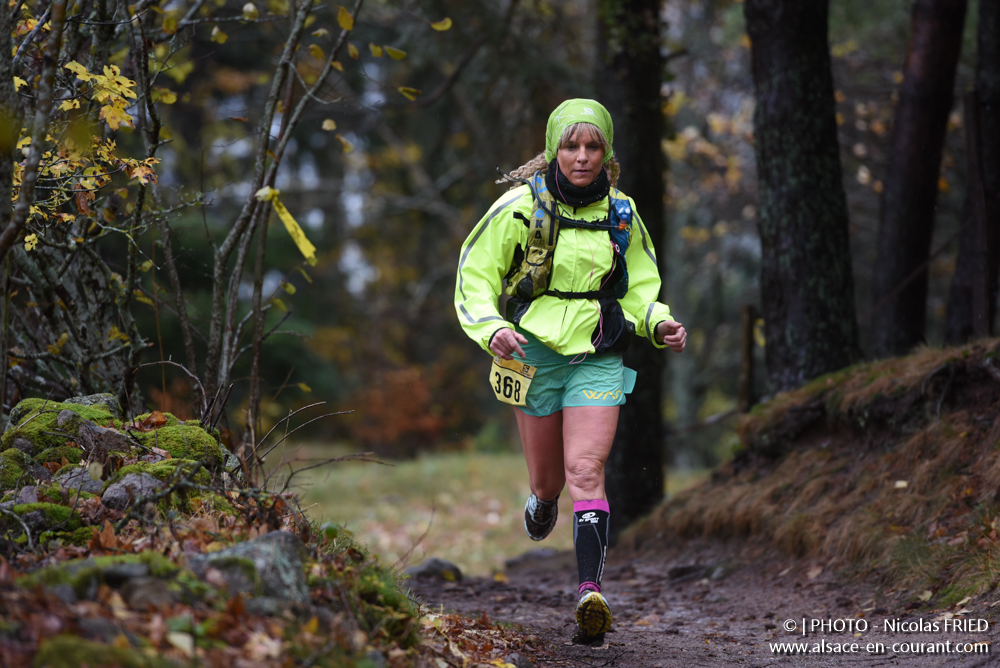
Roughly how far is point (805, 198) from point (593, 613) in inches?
166

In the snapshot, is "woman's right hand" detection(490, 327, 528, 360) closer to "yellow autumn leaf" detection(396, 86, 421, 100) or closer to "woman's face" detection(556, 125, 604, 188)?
"woman's face" detection(556, 125, 604, 188)

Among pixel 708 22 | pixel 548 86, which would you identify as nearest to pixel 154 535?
pixel 548 86

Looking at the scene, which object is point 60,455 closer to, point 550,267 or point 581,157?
point 550,267

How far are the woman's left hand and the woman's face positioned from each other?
75 cm

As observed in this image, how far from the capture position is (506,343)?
11.6 feet

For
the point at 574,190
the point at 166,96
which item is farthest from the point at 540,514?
the point at 166,96

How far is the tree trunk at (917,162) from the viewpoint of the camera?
7.20 m

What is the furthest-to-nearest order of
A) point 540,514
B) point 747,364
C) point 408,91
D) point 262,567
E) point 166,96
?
point 747,364
point 408,91
point 166,96
point 540,514
point 262,567

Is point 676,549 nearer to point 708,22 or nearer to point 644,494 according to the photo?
point 644,494

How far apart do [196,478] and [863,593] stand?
3491 millimetres

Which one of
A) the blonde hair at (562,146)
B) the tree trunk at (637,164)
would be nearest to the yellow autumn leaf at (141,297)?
the blonde hair at (562,146)

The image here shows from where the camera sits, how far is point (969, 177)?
6523mm

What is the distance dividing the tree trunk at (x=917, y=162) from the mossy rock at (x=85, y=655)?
6868 millimetres

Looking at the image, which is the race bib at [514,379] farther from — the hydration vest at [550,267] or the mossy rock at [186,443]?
the mossy rock at [186,443]
